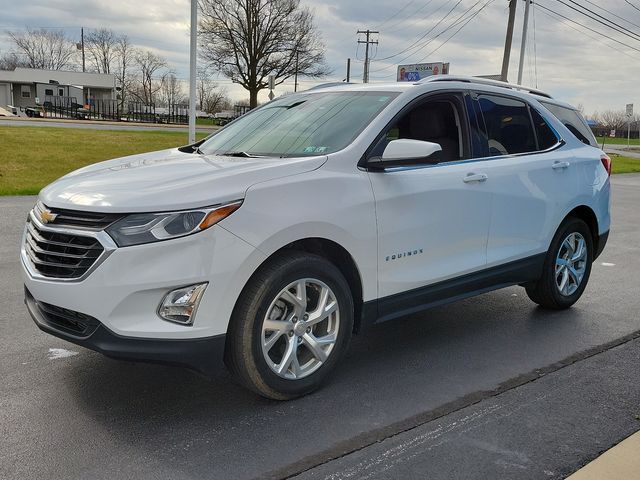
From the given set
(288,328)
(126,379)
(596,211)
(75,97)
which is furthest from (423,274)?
(75,97)

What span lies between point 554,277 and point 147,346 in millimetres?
3693

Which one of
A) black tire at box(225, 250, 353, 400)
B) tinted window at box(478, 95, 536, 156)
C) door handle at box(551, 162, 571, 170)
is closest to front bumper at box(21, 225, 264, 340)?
black tire at box(225, 250, 353, 400)

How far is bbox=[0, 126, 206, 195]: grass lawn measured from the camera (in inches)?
585

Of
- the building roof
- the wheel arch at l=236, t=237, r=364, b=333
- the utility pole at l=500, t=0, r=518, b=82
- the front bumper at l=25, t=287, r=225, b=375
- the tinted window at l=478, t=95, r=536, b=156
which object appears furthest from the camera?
the building roof

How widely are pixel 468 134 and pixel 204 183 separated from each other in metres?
2.22

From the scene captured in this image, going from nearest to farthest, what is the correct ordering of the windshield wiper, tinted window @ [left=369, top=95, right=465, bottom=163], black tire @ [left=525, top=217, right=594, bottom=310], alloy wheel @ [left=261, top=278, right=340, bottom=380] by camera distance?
alloy wheel @ [left=261, top=278, right=340, bottom=380] → the windshield wiper → tinted window @ [left=369, top=95, right=465, bottom=163] → black tire @ [left=525, top=217, right=594, bottom=310]

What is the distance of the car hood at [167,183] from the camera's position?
10.8 feet

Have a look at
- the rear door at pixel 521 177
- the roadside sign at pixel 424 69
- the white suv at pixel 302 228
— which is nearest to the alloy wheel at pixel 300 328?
the white suv at pixel 302 228

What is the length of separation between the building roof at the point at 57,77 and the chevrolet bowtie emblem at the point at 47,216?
81.2 m

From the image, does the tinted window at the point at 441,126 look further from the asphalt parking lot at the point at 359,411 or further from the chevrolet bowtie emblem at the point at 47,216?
the chevrolet bowtie emblem at the point at 47,216

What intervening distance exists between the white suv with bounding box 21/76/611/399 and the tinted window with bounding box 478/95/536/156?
2 cm

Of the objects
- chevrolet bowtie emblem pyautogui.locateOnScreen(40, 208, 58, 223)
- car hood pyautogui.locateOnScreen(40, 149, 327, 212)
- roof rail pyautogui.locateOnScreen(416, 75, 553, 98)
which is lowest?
chevrolet bowtie emblem pyautogui.locateOnScreen(40, 208, 58, 223)

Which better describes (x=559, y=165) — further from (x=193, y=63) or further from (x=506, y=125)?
(x=193, y=63)

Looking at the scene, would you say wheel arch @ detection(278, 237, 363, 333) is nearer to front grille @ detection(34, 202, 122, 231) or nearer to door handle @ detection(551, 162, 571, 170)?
front grille @ detection(34, 202, 122, 231)
